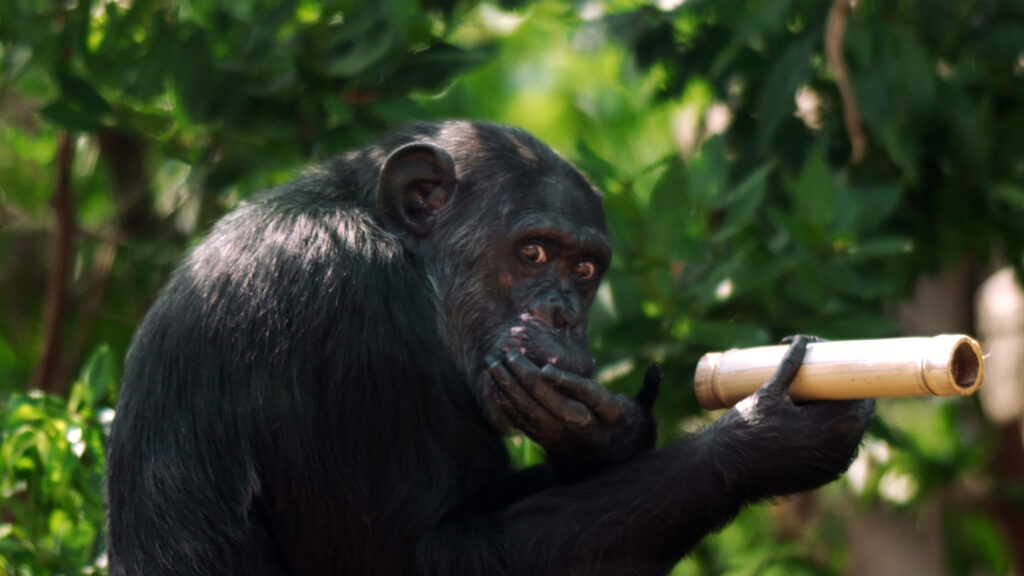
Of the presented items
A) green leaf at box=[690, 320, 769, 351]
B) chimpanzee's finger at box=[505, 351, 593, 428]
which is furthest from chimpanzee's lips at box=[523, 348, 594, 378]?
green leaf at box=[690, 320, 769, 351]

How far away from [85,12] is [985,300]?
8958mm

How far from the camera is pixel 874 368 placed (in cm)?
338

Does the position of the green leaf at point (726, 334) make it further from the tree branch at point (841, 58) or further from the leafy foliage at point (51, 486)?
the leafy foliage at point (51, 486)

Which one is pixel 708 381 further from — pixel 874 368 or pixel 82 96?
pixel 82 96

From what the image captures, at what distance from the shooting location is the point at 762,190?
213 inches

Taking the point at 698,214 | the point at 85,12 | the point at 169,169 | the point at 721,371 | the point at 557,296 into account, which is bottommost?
the point at 721,371

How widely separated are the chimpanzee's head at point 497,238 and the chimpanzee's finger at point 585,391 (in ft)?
0.98

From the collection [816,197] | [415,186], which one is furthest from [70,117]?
[816,197]

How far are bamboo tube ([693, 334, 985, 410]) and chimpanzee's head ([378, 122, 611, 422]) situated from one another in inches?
24.4

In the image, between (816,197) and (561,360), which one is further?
(816,197)

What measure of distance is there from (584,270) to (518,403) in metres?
0.84

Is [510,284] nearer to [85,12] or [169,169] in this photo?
[85,12]

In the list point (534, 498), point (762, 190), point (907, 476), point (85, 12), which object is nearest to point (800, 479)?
point (534, 498)

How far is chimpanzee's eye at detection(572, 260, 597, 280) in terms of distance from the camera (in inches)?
177
